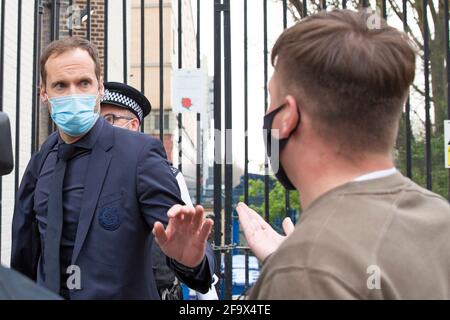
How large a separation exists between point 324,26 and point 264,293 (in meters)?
0.67

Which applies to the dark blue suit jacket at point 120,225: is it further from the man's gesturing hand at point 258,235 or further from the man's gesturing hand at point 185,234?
the man's gesturing hand at point 258,235

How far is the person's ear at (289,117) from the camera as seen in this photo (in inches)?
52.9

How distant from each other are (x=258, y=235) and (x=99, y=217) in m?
0.68

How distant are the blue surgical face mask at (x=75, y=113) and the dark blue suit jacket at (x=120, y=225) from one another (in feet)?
0.44

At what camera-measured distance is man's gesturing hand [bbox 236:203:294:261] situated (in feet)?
5.41

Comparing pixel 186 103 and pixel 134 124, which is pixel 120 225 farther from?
pixel 186 103

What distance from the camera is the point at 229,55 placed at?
3766 mm

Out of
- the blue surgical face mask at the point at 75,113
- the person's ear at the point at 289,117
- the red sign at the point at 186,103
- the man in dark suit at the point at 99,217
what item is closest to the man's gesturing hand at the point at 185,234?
the man in dark suit at the point at 99,217

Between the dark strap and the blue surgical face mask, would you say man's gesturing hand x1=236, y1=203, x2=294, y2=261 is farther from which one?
the blue surgical face mask

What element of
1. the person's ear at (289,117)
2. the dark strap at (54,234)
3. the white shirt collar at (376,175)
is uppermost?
the person's ear at (289,117)

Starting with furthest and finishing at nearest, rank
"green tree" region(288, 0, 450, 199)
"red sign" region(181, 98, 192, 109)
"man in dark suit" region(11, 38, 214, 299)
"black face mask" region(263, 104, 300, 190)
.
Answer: "green tree" region(288, 0, 450, 199) < "red sign" region(181, 98, 192, 109) < "man in dark suit" region(11, 38, 214, 299) < "black face mask" region(263, 104, 300, 190)

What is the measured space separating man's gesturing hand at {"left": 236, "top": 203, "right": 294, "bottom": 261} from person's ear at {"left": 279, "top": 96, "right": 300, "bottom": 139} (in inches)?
15.2

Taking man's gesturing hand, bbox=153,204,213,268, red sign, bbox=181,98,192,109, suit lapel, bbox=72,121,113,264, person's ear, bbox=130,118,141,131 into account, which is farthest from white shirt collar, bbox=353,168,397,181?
red sign, bbox=181,98,192,109

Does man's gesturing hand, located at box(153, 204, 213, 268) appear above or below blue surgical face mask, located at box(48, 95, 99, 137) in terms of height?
below
